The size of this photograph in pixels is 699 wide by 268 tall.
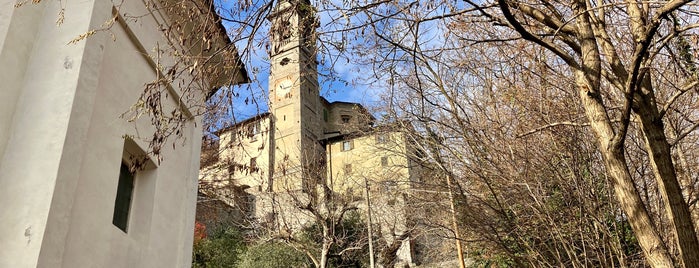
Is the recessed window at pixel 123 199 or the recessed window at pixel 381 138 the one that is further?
the recessed window at pixel 381 138

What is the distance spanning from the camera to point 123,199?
6527mm

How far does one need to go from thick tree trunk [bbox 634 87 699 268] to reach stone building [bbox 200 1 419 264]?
2.90m

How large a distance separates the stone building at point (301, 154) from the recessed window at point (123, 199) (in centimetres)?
125

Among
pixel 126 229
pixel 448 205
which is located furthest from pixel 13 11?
pixel 448 205

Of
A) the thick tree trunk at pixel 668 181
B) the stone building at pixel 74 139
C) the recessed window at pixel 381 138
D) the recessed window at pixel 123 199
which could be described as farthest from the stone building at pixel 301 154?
the thick tree trunk at pixel 668 181

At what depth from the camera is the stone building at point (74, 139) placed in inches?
175

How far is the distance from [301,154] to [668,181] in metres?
25.5

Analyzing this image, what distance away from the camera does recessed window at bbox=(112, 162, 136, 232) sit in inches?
249

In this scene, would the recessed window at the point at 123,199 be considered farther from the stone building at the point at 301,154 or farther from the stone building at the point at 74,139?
the stone building at the point at 301,154

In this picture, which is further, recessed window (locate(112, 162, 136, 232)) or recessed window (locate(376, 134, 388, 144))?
recessed window (locate(376, 134, 388, 144))

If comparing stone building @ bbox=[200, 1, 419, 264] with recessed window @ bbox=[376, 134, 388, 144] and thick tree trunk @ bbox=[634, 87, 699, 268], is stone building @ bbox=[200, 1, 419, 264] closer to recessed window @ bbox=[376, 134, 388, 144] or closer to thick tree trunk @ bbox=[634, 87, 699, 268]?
recessed window @ bbox=[376, 134, 388, 144]

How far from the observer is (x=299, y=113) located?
45500 millimetres

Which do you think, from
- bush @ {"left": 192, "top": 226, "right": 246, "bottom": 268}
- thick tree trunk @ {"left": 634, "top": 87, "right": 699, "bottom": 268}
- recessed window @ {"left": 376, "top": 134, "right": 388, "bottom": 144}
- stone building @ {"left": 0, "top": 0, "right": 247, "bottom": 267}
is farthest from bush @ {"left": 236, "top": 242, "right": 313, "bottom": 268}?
thick tree trunk @ {"left": 634, "top": 87, "right": 699, "bottom": 268}

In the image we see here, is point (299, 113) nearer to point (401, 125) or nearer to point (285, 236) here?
point (285, 236)
